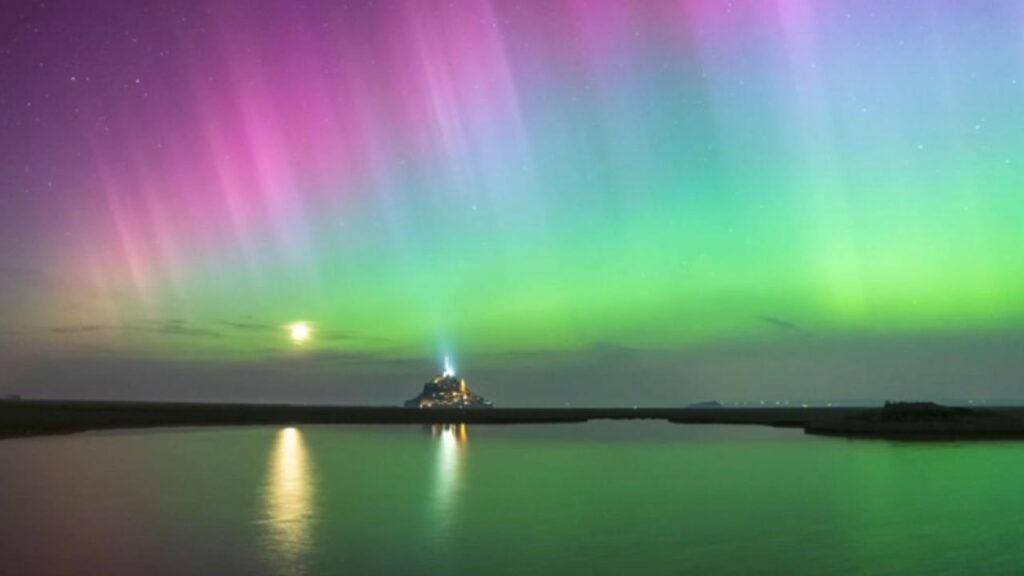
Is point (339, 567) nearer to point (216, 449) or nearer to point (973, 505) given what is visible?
point (973, 505)

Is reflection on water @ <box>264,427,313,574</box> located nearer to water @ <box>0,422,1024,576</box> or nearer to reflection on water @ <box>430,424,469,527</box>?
water @ <box>0,422,1024,576</box>

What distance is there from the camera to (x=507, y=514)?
24.9 metres

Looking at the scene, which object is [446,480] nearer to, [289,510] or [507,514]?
[507,514]

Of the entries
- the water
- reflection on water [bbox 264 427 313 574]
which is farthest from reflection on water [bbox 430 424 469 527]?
reflection on water [bbox 264 427 313 574]

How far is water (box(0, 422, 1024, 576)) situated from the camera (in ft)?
59.5

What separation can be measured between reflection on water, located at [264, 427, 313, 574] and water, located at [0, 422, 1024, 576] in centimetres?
9

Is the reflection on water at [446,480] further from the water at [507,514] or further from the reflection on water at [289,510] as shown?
the reflection on water at [289,510]

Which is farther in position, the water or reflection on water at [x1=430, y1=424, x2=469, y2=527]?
reflection on water at [x1=430, y1=424, x2=469, y2=527]

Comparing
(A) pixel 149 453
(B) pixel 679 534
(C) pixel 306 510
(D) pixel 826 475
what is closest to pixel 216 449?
(A) pixel 149 453

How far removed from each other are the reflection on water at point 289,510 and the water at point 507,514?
9cm

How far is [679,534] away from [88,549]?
43.7ft

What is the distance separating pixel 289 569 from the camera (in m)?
17.1

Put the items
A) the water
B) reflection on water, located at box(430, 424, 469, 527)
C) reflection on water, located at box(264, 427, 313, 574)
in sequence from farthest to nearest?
reflection on water, located at box(430, 424, 469, 527), reflection on water, located at box(264, 427, 313, 574), the water

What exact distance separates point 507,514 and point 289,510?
6154mm
